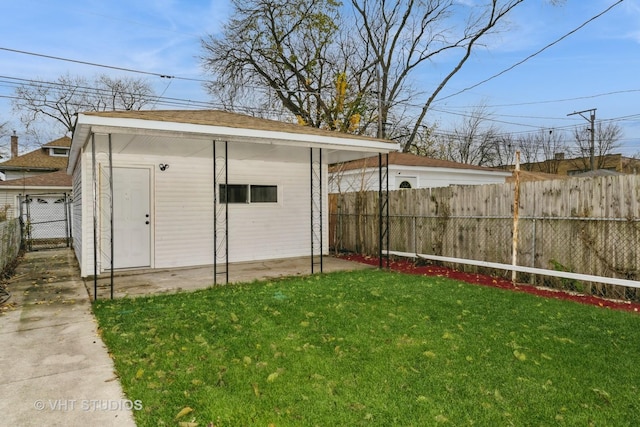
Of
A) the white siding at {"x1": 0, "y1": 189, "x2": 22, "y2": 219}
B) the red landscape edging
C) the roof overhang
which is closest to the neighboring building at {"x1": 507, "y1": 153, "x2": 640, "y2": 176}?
the red landscape edging

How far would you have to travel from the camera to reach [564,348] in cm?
352

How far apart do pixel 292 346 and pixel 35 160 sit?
28514 mm

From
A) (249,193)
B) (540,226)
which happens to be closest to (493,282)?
(540,226)

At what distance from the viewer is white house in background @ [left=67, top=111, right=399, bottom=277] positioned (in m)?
6.25

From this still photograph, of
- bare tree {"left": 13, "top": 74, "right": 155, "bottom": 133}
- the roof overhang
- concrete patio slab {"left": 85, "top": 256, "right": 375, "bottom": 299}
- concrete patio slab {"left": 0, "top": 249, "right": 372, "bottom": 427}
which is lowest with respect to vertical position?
concrete patio slab {"left": 85, "top": 256, "right": 375, "bottom": 299}

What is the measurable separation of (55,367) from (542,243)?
6.88 meters

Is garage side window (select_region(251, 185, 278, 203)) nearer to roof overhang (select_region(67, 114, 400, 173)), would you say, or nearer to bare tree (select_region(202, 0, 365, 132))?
roof overhang (select_region(67, 114, 400, 173))

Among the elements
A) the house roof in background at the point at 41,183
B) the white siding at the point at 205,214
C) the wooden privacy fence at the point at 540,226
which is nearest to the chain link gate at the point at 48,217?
the house roof in background at the point at 41,183

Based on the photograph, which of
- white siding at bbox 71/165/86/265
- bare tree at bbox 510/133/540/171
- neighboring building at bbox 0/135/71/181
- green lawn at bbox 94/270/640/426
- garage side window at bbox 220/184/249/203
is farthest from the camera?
bare tree at bbox 510/133/540/171

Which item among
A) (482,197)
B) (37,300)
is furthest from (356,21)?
(37,300)

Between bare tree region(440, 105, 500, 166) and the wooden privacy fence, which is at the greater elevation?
bare tree region(440, 105, 500, 166)

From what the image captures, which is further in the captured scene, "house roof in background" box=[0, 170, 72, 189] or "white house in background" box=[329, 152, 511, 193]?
Answer: "house roof in background" box=[0, 170, 72, 189]

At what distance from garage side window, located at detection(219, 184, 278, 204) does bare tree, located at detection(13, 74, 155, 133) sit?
20809 millimetres

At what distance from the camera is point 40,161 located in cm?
2483
